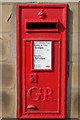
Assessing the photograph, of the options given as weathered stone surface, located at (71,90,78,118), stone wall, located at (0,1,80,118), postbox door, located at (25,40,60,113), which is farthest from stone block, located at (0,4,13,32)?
weathered stone surface, located at (71,90,78,118)

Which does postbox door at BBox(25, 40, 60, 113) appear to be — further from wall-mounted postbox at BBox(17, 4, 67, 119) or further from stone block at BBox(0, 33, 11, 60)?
stone block at BBox(0, 33, 11, 60)

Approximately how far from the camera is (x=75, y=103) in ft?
6.88

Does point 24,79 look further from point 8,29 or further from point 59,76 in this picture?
point 8,29

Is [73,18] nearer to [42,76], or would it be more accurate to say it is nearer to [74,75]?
[74,75]

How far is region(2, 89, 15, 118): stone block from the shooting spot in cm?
210

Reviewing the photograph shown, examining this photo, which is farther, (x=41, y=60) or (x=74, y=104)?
(x=74, y=104)

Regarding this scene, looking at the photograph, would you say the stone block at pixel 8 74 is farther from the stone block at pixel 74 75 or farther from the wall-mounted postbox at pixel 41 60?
the stone block at pixel 74 75

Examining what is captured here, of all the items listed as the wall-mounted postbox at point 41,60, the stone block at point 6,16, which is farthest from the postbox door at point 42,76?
the stone block at point 6,16

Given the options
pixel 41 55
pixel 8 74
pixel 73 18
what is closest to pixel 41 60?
pixel 41 55

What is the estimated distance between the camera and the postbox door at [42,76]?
6.31 ft

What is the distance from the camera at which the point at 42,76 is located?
6.43 feet

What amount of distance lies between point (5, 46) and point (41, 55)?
0.58 meters

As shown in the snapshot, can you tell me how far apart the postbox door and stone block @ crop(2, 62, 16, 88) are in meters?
0.26

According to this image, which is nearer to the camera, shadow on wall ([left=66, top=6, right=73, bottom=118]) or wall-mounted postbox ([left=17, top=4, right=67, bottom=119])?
wall-mounted postbox ([left=17, top=4, right=67, bottom=119])
